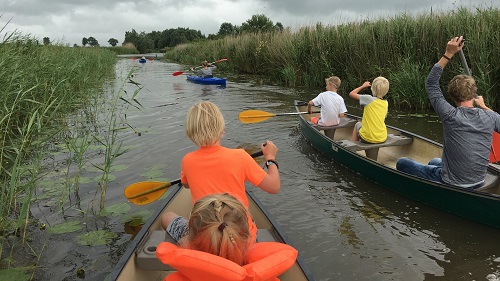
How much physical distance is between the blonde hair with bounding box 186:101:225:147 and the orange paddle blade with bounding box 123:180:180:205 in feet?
5.56

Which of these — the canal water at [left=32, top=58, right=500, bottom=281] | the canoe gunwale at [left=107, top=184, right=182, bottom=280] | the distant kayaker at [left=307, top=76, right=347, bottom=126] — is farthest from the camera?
the distant kayaker at [left=307, top=76, right=347, bottom=126]

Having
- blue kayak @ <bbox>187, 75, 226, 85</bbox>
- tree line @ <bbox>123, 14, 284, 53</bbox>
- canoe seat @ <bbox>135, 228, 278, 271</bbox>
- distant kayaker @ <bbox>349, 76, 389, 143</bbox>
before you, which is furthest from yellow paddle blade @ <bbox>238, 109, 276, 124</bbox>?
tree line @ <bbox>123, 14, 284, 53</bbox>

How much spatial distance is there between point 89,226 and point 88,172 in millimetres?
1865

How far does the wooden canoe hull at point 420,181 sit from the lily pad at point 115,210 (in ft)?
10.6

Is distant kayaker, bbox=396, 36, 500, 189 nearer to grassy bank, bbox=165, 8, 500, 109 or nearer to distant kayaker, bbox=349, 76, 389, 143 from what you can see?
distant kayaker, bbox=349, 76, 389, 143

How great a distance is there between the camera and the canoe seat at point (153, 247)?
2.98m

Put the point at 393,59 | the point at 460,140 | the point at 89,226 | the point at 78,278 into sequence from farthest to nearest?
the point at 393,59
the point at 89,226
the point at 460,140
the point at 78,278

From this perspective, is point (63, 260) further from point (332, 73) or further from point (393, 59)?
point (332, 73)

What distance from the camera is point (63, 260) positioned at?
3.89 m

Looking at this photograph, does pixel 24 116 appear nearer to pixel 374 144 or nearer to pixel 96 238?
pixel 96 238

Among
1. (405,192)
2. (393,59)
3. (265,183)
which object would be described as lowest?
(405,192)

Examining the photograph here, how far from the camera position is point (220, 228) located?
1805 millimetres

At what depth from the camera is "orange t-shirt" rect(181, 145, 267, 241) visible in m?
2.80

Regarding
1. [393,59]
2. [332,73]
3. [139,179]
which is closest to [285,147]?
[139,179]
